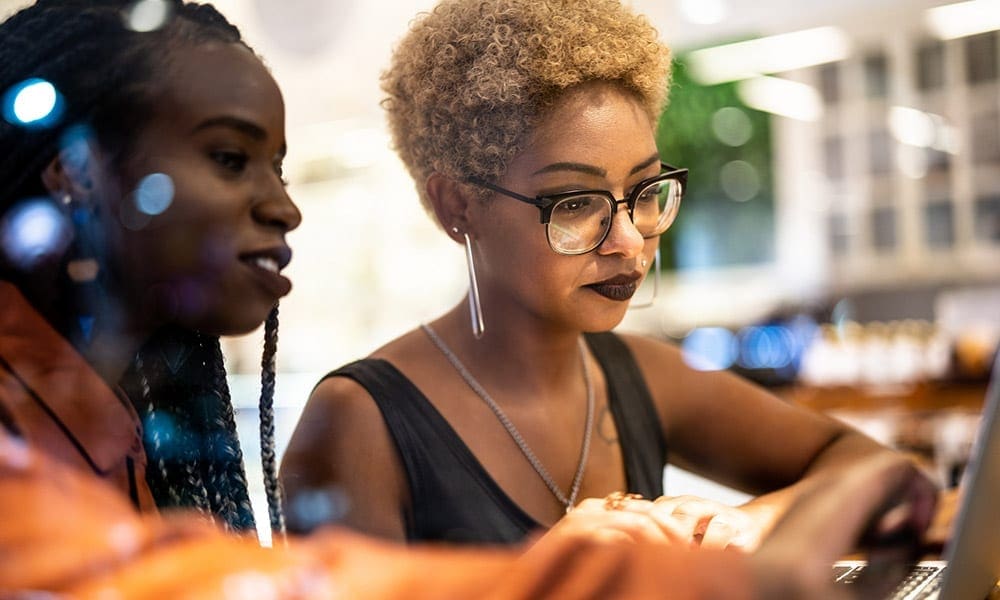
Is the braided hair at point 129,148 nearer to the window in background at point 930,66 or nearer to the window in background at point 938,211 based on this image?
the window in background at point 930,66

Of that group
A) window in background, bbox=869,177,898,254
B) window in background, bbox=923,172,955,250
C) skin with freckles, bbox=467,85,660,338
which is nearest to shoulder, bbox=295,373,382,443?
skin with freckles, bbox=467,85,660,338

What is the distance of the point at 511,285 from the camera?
0.67 meters

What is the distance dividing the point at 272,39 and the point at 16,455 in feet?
1.09

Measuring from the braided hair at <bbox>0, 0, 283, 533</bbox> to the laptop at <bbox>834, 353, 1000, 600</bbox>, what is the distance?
436 millimetres

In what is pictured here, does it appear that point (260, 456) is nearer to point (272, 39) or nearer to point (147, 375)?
point (147, 375)

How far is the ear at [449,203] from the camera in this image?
665 millimetres

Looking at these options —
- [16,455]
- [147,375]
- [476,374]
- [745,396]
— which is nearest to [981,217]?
[745,396]

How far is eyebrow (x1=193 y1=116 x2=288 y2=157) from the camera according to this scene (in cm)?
54

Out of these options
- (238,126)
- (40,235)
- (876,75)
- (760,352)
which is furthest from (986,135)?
(40,235)

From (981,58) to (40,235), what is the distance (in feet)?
3.25

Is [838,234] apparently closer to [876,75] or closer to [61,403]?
[876,75]

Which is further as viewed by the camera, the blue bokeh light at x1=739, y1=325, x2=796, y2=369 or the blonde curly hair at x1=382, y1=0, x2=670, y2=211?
the blue bokeh light at x1=739, y1=325, x2=796, y2=369

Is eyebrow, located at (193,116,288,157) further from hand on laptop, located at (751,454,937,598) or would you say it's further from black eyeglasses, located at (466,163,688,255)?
hand on laptop, located at (751,454,937,598)

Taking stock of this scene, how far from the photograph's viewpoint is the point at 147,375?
1.90 feet
